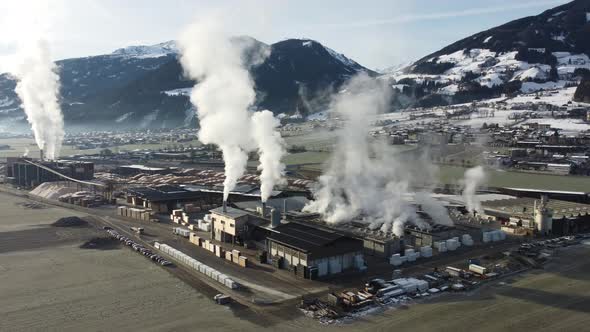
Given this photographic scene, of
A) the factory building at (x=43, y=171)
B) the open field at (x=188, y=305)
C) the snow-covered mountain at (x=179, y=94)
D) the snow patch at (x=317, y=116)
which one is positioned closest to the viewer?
the open field at (x=188, y=305)

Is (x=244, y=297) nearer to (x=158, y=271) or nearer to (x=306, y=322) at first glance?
(x=306, y=322)

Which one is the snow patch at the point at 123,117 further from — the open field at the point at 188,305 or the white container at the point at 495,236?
the white container at the point at 495,236

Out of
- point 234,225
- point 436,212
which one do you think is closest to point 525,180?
point 436,212

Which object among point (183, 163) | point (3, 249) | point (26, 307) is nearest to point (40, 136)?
point (183, 163)

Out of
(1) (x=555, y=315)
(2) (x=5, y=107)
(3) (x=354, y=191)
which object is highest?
(2) (x=5, y=107)

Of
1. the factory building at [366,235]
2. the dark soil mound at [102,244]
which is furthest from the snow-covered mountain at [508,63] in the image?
the dark soil mound at [102,244]
